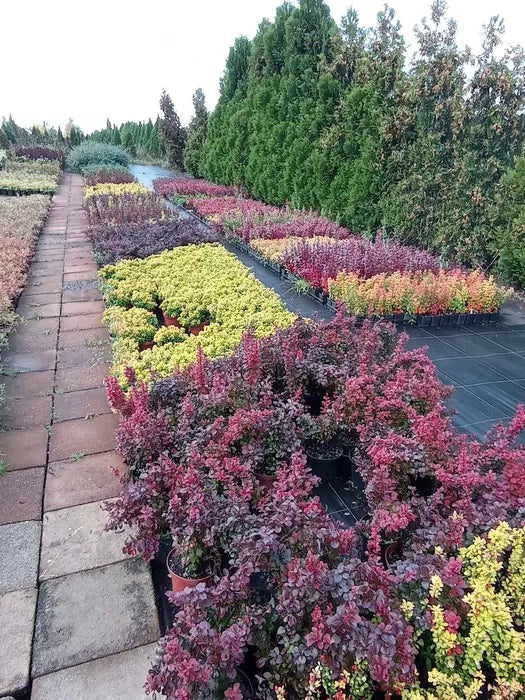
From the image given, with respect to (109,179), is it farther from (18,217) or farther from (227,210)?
(227,210)

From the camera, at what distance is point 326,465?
9.67ft

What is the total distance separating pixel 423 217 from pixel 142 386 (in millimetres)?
6547

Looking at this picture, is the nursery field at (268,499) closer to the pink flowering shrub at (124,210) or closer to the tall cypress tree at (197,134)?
the pink flowering shrub at (124,210)

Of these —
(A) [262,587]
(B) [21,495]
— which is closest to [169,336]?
(B) [21,495]

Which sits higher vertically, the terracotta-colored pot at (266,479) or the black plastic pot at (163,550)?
the terracotta-colored pot at (266,479)

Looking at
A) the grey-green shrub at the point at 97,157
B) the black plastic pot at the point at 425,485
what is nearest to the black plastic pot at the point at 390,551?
the black plastic pot at the point at 425,485

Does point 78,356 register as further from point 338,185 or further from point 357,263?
point 338,185

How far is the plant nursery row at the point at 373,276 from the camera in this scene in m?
5.42

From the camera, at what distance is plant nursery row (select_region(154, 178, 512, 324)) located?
5418mm

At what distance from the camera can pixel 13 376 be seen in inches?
173

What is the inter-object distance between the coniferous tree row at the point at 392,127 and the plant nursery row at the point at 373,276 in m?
0.73

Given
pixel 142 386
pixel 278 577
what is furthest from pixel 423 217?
pixel 278 577

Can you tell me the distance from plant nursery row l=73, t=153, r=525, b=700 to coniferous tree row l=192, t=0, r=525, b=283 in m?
4.62

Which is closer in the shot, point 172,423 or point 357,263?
point 172,423
